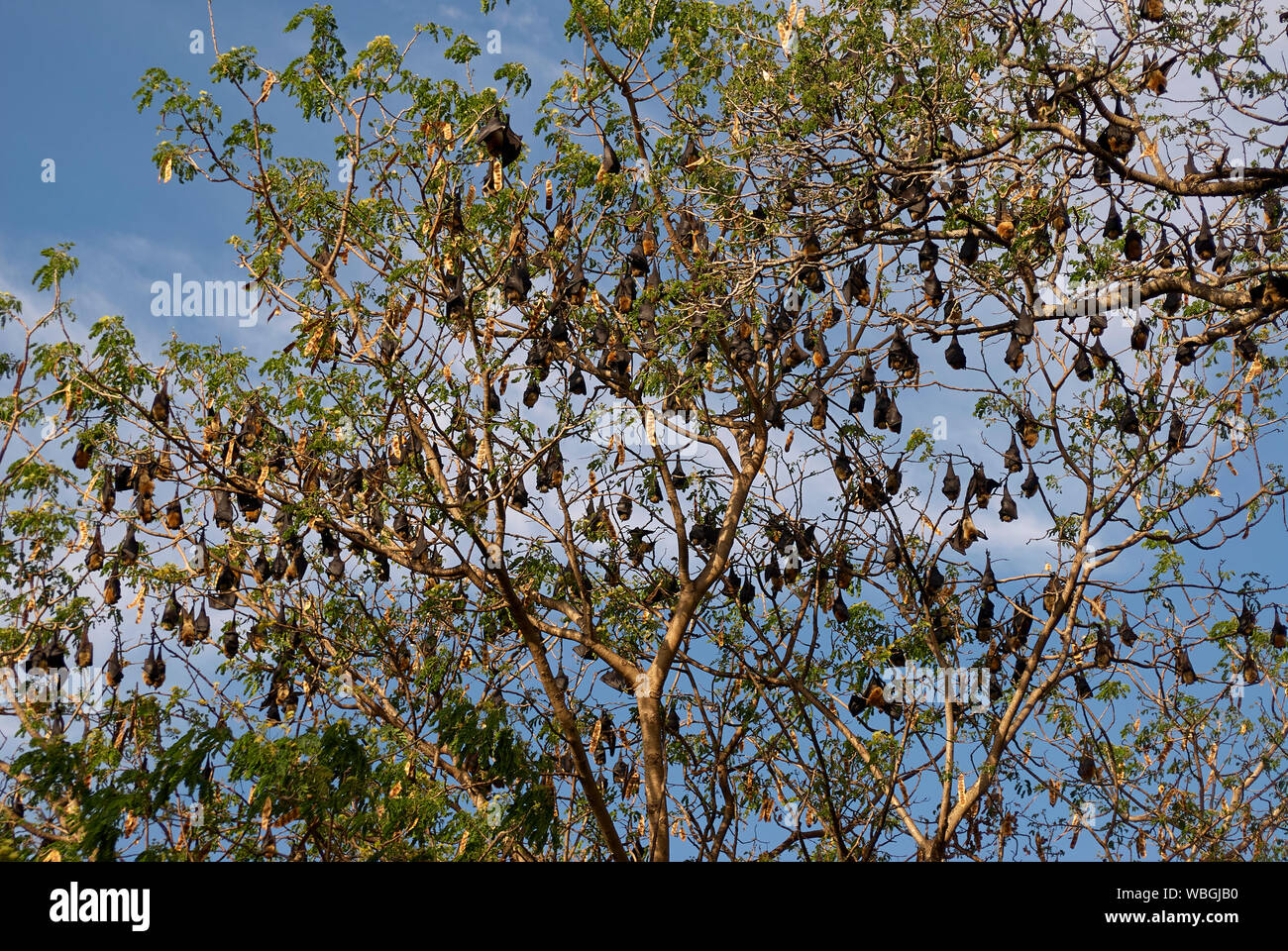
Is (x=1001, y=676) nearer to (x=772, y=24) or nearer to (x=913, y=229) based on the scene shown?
(x=913, y=229)

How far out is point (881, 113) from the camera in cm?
916

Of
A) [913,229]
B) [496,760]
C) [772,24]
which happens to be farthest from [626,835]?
[772,24]

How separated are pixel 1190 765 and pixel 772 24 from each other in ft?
29.1

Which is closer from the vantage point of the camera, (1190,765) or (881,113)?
(881,113)

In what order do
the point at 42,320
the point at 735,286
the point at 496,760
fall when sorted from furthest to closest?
the point at 42,320, the point at 735,286, the point at 496,760

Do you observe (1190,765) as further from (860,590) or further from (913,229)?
(913,229)

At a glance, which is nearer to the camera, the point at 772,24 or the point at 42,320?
the point at 772,24

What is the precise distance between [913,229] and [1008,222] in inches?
30.7

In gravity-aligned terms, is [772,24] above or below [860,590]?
above

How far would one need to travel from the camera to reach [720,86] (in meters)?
10.6

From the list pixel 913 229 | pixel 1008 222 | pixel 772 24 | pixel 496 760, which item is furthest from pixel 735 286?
pixel 496 760
